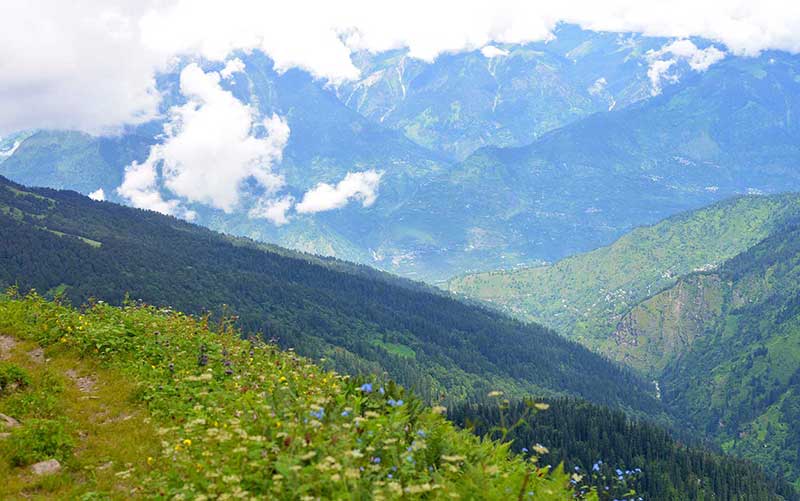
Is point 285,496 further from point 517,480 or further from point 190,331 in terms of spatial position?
point 190,331

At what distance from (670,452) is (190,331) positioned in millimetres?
177087

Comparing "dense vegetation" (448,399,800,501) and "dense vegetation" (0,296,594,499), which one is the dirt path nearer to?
"dense vegetation" (0,296,594,499)

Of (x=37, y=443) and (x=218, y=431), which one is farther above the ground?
(x=218, y=431)

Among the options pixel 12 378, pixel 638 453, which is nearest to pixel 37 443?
pixel 12 378

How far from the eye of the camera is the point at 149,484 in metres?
13.5

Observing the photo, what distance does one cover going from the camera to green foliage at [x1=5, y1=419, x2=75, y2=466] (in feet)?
53.7

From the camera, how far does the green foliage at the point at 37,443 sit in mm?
16359

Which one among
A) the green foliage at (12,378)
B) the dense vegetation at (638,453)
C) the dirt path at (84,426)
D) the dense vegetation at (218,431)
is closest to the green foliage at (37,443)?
the dense vegetation at (218,431)

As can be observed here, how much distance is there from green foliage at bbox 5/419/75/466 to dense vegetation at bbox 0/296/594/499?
38 millimetres

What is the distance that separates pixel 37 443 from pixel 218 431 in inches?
277

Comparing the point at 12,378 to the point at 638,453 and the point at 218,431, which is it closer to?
the point at 218,431

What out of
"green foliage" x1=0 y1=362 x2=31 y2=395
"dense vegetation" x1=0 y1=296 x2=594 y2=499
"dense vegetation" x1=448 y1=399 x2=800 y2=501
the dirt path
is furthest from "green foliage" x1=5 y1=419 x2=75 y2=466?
"dense vegetation" x1=448 y1=399 x2=800 y2=501

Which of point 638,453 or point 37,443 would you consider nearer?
point 37,443

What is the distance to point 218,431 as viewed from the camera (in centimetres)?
1347
